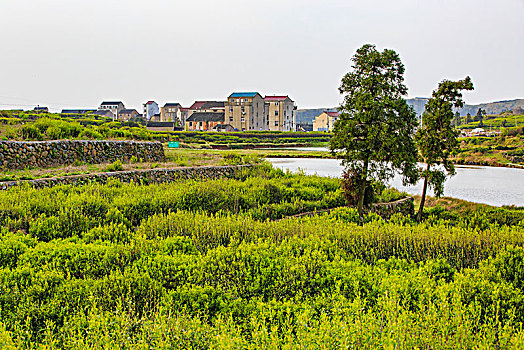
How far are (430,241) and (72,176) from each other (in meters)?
11.6

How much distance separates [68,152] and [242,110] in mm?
69833

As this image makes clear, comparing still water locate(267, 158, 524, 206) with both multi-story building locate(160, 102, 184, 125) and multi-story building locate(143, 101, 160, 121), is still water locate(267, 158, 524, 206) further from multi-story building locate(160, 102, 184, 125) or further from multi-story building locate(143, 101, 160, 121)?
multi-story building locate(143, 101, 160, 121)

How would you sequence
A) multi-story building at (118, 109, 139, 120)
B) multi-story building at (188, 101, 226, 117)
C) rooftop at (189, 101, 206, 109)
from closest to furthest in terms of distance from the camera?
multi-story building at (188, 101, 226, 117), rooftop at (189, 101, 206, 109), multi-story building at (118, 109, 139, 120)

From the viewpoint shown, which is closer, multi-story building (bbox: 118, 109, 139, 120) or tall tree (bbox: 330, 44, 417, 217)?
tall tree (bbox: 330, 44, 417, 217)

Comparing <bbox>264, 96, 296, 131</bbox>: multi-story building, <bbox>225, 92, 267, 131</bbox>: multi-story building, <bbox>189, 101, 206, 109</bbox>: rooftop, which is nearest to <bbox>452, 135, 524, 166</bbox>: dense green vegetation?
<bbox>225, 92, 267, 131</bbox>: multi-story building

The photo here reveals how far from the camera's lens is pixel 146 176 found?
16672mm

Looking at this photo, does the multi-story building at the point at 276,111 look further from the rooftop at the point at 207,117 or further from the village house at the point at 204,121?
the village house at the point at 204,121

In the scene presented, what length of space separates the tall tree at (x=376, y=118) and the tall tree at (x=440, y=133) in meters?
1.48

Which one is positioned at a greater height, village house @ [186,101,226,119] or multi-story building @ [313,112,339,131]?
village house @ [186,101,226,119]

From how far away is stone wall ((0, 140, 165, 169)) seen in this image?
1543 centimetres

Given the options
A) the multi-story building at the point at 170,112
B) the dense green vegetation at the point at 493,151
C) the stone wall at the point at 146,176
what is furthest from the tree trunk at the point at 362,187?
the multi-story building at the point at 170,112

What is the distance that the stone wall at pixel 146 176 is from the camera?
13047mm

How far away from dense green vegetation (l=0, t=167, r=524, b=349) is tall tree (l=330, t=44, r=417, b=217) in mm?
5027

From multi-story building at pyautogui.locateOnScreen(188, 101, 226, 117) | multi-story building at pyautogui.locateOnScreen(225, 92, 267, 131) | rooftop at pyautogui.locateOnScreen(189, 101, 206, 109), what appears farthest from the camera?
rooftop at pyautogui.locateOnScreen(189, 101, 206, 109)
